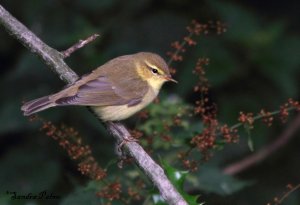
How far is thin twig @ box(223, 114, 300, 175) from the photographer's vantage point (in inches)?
251

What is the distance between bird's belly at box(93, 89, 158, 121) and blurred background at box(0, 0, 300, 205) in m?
0.75

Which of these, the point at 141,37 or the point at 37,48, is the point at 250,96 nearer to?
the point at 141,37

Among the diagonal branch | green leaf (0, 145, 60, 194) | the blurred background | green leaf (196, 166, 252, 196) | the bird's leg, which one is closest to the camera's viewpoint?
the bird's leg

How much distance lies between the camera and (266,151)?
6.60 meters

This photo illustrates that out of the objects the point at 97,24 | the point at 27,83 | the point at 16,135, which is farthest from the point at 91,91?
the point at 16,135

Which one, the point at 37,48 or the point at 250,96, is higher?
the point at 37,48

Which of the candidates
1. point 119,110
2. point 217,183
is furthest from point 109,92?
point 217,183

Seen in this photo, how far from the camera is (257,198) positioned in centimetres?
633

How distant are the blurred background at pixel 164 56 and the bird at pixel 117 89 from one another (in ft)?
1.76

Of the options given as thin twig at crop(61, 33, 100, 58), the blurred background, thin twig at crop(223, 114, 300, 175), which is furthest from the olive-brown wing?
thin twig at crop(223, 114, 300, 175)

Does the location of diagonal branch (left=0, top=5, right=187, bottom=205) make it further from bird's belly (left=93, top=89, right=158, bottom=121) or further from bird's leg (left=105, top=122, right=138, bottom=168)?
bird's belly (left=93, top=89, right=158, bottom=121)

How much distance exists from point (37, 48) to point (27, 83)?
81.2 inches

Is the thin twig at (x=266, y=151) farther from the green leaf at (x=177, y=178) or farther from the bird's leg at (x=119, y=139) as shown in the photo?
the green leaf at (x=177, y=178)

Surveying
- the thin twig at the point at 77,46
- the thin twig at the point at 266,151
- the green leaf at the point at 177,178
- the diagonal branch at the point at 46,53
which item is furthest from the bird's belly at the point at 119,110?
the thin twig at the point at 266,151
